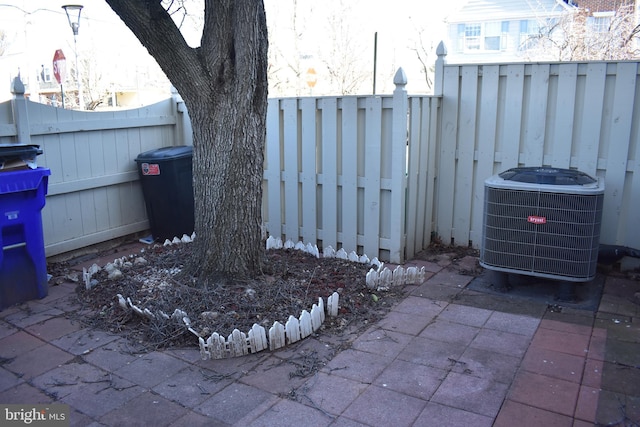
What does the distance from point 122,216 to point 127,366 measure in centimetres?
323

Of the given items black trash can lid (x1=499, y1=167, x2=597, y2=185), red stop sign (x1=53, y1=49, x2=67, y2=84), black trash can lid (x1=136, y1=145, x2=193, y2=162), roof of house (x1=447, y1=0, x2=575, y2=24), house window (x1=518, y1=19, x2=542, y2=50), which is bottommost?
black trash can lid (x1=499, y1=167, x2=597, y2=185)

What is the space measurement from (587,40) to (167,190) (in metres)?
12.0

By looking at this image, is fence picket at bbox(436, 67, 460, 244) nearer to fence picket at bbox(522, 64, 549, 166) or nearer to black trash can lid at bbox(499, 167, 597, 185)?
fence picket at bbox(522, 64, 549, 166)

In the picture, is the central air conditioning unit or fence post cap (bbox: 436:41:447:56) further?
fence post cap (bbox: 436:41:447:56)

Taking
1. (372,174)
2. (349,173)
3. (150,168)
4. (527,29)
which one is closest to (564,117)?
(372,174)

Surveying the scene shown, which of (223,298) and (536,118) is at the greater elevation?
(536,118)

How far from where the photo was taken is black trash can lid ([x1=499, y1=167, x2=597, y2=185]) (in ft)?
14.3

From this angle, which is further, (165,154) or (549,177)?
(165,154)

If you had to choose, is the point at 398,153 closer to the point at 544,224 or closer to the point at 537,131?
the point at 537,131

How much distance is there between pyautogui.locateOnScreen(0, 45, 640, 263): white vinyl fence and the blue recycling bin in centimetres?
106

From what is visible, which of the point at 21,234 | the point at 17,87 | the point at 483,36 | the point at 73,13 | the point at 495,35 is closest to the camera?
the point at 21,234

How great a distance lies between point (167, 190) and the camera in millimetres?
6004

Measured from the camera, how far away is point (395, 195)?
523cm

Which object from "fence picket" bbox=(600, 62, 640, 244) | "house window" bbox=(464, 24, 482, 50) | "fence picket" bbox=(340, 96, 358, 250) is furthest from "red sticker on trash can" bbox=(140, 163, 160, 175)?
"house window" bbox=(464, 24, 482, 50)
